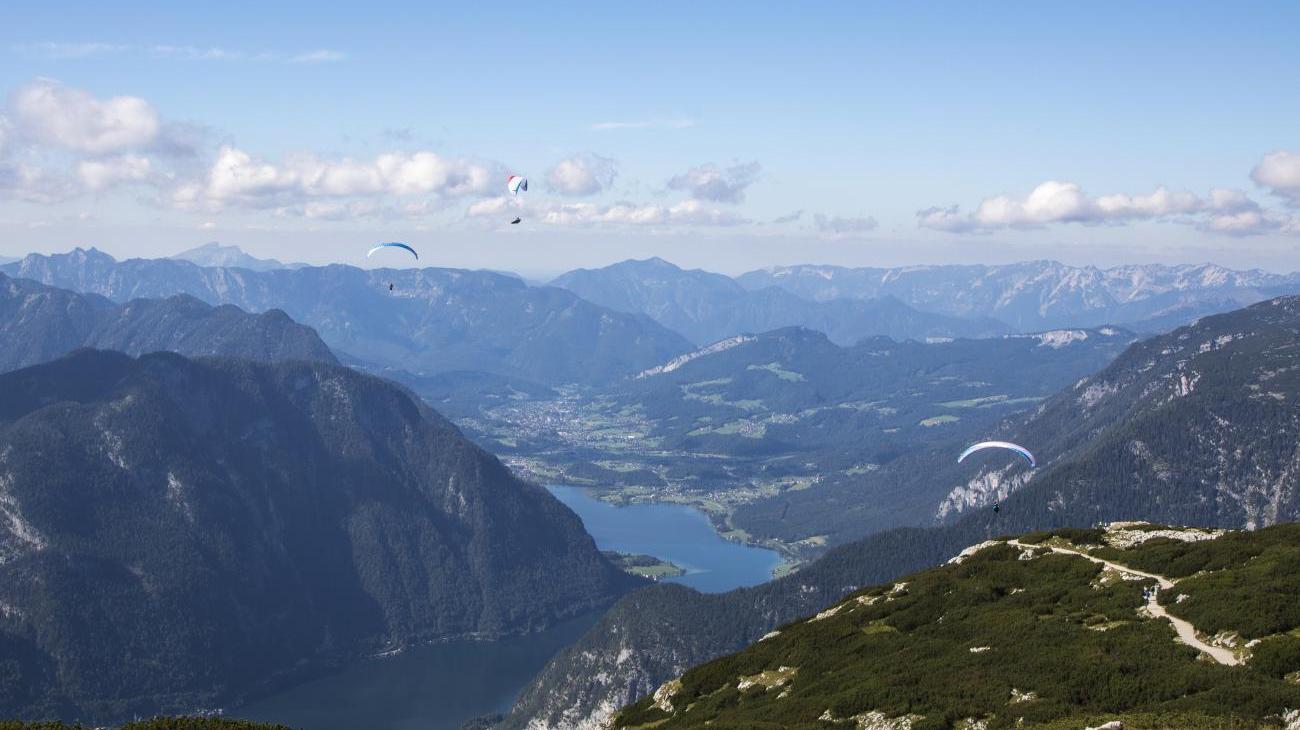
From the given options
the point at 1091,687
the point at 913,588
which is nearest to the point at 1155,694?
the point at 1091,687

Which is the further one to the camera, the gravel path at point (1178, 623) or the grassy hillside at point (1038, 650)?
the gravel path at point (1178, 623)

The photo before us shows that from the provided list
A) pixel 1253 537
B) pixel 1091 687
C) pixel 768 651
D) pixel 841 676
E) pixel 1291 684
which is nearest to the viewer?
pixel 1291 684

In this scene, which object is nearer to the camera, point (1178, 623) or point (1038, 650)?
point (1038, 650)

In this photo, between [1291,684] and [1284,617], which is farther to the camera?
[1284,617]

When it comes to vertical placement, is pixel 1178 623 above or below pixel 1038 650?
above

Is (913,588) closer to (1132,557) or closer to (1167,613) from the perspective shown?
(1132,557)

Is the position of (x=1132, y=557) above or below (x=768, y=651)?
above

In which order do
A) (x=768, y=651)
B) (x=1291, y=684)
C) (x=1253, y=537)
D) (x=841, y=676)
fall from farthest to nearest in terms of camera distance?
(x=768, y=651) → (x=1253, y=537) → (x=841, y=676) → (x=1291, y=684)

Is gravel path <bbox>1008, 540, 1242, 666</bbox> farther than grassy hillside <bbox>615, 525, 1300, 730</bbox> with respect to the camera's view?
Yes
